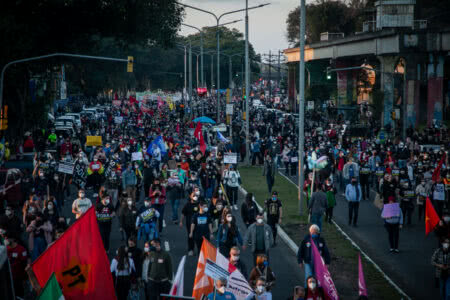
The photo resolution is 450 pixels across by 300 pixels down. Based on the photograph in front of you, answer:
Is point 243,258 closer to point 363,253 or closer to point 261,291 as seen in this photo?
point 363,253

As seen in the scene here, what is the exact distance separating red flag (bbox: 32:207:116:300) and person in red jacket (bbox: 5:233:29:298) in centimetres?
266

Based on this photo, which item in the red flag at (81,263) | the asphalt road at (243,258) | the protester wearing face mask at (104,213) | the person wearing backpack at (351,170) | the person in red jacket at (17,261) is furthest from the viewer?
the person wearing backpack at (351,170)

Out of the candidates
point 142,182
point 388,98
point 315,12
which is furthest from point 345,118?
point 142,182

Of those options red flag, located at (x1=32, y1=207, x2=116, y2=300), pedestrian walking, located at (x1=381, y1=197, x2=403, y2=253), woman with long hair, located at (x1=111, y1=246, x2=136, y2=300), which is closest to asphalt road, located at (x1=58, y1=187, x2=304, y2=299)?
woman with long hair, located at (x1=111, y1=246, x2=136, y2=300)

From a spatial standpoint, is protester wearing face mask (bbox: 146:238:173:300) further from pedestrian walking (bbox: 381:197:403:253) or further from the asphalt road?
pedestrian walking (bbox: 381:197:403:253)

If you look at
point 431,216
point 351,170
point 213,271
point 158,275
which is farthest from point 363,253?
point 213,271

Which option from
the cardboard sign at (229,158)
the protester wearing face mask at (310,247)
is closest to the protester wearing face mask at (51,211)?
the protester wearing face mask at (310,247)

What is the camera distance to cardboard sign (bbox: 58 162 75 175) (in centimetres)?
2308

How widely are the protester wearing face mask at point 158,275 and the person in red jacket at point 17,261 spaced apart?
2.10 meters

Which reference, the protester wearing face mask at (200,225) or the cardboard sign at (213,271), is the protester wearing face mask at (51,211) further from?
the cardboard sign at (213,271)

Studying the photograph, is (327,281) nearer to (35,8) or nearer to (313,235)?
(313,235)

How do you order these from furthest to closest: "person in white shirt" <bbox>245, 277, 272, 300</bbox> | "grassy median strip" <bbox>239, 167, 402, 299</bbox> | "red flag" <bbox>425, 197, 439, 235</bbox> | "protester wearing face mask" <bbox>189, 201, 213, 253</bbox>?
"red flag" <bbox>425, 197, 439, 235</bbox>, "protester wearing face mask" <bbox>189, 201, 213, 253</bbox>, "grassy median strip" <bbox>239, 167, 402, 299</bbox>, "person in white shirt" <bbox>245, 277, 272, 300</bbox>

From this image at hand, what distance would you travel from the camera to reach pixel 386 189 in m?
20.2

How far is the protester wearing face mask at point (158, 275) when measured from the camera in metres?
12.3
